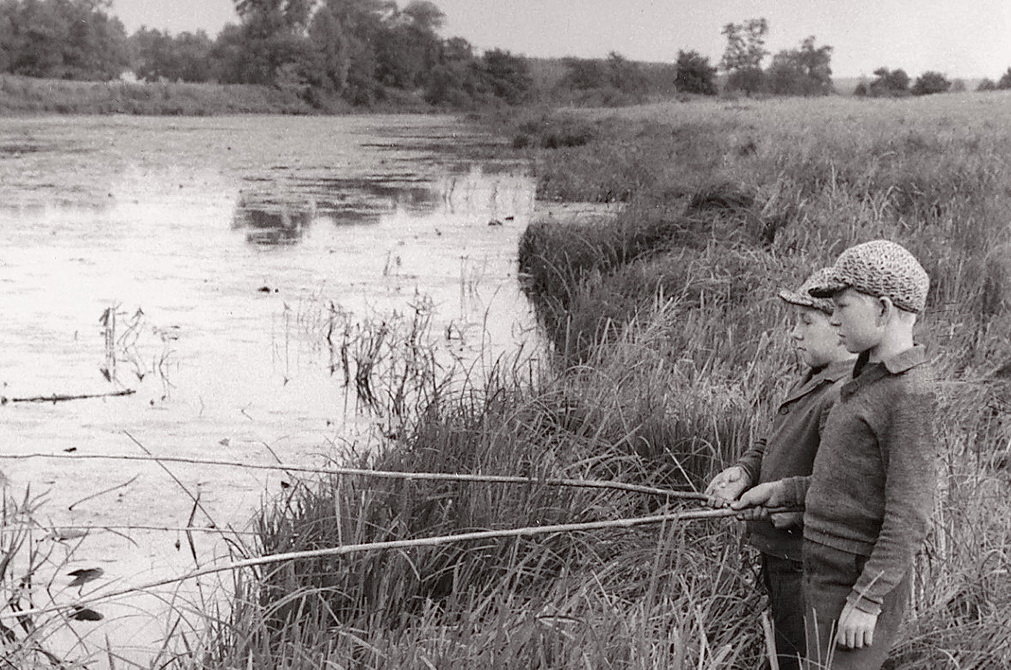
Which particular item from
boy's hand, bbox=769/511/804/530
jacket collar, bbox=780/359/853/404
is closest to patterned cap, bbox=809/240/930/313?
jacket collar, bbox=780/359/853/404

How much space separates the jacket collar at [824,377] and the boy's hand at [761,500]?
0.25 m

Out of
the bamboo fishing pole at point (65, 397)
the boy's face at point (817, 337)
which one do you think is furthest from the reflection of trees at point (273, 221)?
the boy's face at point (817, 337)

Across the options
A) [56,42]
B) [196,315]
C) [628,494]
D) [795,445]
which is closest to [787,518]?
[795,445]

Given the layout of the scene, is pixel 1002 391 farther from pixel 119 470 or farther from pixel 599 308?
pixel 119 470

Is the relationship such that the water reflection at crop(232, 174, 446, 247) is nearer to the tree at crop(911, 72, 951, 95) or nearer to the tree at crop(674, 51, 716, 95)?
the tree at crop(911, 72, 951, 95)

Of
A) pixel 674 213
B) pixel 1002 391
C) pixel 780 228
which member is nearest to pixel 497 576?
pixel 1002 391

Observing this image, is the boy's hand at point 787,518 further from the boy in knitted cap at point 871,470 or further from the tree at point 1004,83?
the tree at point 1004,83

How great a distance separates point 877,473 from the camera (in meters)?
2.09

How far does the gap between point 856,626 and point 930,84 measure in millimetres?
43023

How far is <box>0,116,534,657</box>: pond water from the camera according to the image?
436 centimetres

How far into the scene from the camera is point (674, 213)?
9.14 m

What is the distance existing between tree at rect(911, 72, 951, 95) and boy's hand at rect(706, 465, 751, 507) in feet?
136

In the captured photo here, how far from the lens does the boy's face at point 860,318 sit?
Answer: 2.06 m

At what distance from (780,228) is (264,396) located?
11.8ft
